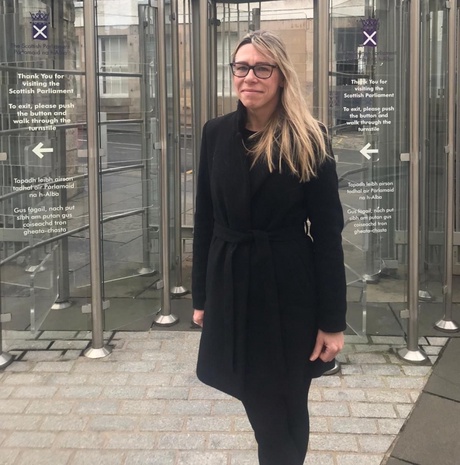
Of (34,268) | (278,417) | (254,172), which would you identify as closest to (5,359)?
(34,268)

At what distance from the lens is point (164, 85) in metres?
4.81

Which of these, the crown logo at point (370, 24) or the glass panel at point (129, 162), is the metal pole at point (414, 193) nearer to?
the crown logo at point (370, 24)

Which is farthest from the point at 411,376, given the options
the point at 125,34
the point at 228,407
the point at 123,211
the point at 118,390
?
the point at 125,34

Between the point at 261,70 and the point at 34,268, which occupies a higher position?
the point at 261,70

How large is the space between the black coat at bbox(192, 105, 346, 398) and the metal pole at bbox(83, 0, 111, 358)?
2238 millimetres

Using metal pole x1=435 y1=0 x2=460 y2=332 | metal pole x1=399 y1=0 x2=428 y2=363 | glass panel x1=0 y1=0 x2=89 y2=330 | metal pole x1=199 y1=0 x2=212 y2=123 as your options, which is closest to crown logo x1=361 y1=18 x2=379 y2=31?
metal pole x1=399 y1=0 x2=428 y2=363

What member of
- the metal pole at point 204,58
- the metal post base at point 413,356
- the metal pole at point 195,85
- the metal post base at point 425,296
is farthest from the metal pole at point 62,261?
the metal post base at point 425,296

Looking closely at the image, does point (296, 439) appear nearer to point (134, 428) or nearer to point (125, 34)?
point (134, 428)

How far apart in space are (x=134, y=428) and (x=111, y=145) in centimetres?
251

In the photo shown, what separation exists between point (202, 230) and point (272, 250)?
1.27ft

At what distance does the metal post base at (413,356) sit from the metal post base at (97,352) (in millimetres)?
2149

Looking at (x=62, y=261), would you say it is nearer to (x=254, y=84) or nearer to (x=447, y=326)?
(x=447, y=326)

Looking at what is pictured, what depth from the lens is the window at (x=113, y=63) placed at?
4.86 m

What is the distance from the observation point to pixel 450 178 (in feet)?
15.8
